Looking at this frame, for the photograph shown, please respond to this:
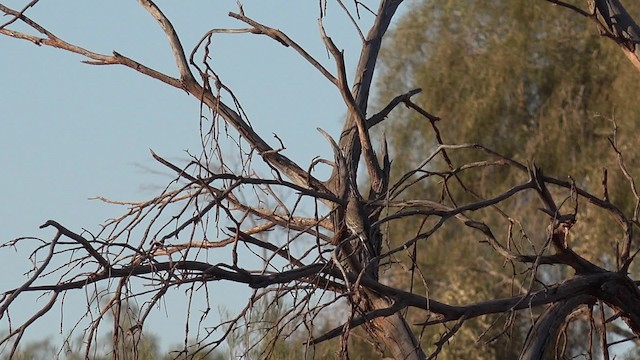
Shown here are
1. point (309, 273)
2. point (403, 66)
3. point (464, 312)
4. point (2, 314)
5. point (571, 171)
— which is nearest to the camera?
point (2, 314)

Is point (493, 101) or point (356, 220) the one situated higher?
point (493, 101)

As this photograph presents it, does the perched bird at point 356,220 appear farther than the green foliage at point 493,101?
No

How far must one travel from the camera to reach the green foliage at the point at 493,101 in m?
13.1

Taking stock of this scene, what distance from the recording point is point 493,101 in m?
13.9

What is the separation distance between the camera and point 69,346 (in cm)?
356

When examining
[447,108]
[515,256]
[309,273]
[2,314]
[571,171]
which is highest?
[447,108]

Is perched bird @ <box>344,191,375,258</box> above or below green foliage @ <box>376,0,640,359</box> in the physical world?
below

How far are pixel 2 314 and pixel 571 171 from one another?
420 inches

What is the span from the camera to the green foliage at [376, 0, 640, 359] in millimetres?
13070

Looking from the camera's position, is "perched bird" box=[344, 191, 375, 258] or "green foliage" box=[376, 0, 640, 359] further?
"green foliage" box=[376, 0, 640, 359]

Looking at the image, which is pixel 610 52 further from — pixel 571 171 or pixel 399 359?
pixel 399 359

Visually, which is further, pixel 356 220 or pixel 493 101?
pixel 493 101

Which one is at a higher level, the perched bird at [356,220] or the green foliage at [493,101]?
the green foliage at [493,101]

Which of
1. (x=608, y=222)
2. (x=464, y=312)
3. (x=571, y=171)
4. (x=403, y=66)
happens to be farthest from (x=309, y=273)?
(x=403, y=66)
